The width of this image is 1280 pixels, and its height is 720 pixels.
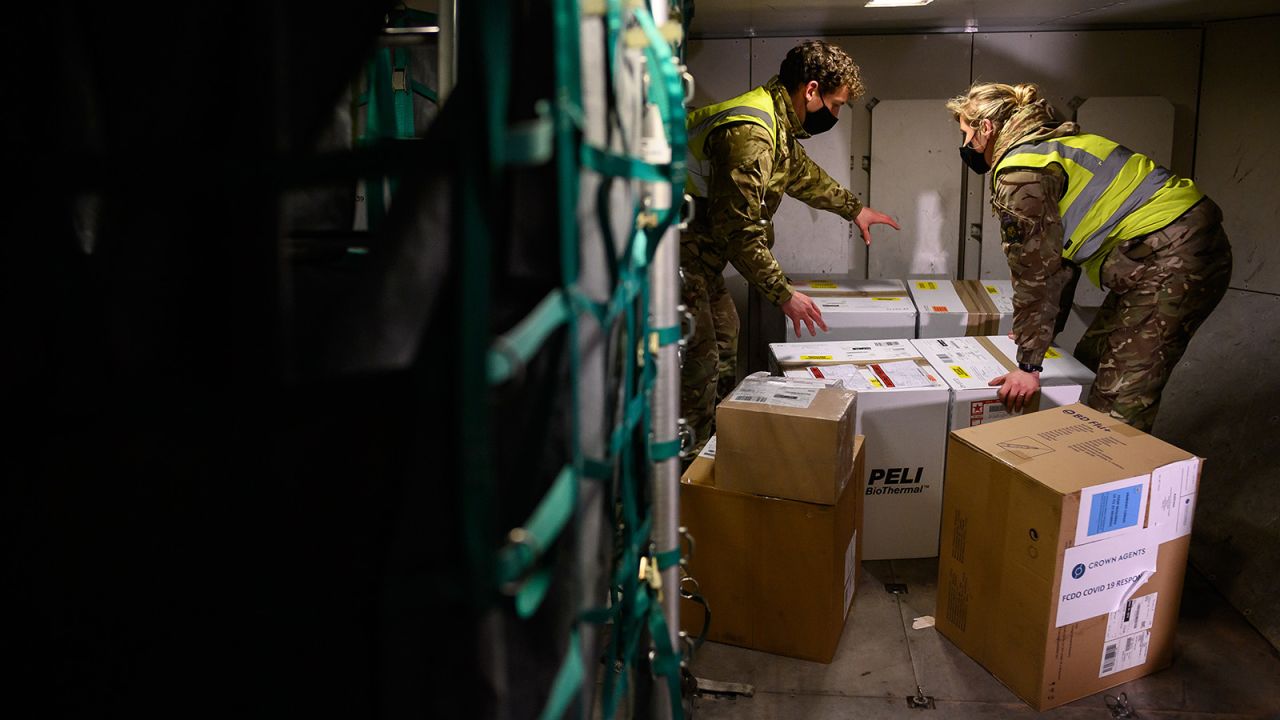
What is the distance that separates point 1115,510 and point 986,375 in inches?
33.6

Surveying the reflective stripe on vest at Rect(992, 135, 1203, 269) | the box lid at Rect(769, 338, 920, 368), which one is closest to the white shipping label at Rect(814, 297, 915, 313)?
the box lid at Rect(769, 338, 920, 368)

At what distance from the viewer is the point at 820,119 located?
3.21 metres

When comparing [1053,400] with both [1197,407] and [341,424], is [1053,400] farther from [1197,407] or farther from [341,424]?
[341,424]

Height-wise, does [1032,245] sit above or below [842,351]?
above

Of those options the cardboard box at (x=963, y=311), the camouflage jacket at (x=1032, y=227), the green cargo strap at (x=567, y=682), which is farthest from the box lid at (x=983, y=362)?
the green cargo strap at (x=567, y=682)

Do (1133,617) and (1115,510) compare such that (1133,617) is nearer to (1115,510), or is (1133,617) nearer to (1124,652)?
(1124,652)

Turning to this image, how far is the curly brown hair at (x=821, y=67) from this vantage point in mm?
3064

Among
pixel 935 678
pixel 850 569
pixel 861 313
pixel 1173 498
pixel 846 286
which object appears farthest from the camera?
pixel 846 286

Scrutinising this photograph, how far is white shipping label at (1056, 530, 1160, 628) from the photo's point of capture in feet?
6.70

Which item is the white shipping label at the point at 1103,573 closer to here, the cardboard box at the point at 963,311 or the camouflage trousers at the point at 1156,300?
the camouflage trousers at the point at 1156,300

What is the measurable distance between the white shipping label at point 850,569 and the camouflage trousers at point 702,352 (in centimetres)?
75

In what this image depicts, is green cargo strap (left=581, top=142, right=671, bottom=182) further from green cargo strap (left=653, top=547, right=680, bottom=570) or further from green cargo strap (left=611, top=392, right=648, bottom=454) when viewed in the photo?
green cargo strap (left=653, top=547, right=680, bottom=570)

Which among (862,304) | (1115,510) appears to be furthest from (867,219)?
(1115,510)

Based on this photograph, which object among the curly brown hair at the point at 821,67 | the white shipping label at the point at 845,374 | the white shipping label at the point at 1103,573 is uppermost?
the curly brown hair at the point at 821,67
